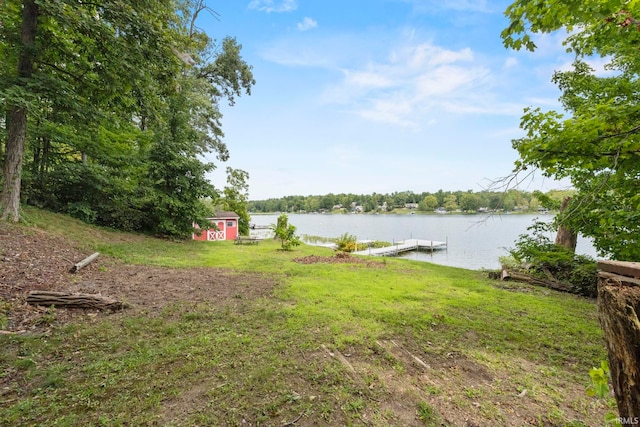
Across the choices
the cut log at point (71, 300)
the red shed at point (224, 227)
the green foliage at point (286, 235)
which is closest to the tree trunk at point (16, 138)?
the cut log at point (71, 300)

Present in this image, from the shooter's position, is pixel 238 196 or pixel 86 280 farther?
pixel 238 196

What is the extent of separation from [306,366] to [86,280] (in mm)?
4830

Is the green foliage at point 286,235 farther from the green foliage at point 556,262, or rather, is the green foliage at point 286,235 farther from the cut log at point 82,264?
the green foliage at point 556,262

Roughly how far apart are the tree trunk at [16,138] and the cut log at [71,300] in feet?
17.1

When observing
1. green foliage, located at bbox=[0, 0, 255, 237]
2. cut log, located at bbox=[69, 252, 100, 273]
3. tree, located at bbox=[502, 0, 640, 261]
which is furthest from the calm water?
green foliage, located at bbox=[0, 0, 255, 237]

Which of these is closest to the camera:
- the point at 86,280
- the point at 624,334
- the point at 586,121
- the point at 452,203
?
the point at 624,334

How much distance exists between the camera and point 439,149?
15.1m

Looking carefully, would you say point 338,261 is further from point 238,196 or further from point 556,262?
point 238,196

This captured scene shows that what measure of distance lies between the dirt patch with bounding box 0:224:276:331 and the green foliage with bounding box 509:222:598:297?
7.62 m

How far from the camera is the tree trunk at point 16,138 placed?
6844 mm

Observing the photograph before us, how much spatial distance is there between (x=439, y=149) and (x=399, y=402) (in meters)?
15.1

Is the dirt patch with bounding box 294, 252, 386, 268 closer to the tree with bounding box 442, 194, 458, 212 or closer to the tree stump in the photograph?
the tree stump

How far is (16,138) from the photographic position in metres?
7.02

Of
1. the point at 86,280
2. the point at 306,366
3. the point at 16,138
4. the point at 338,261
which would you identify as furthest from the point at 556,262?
the point at 16,138
